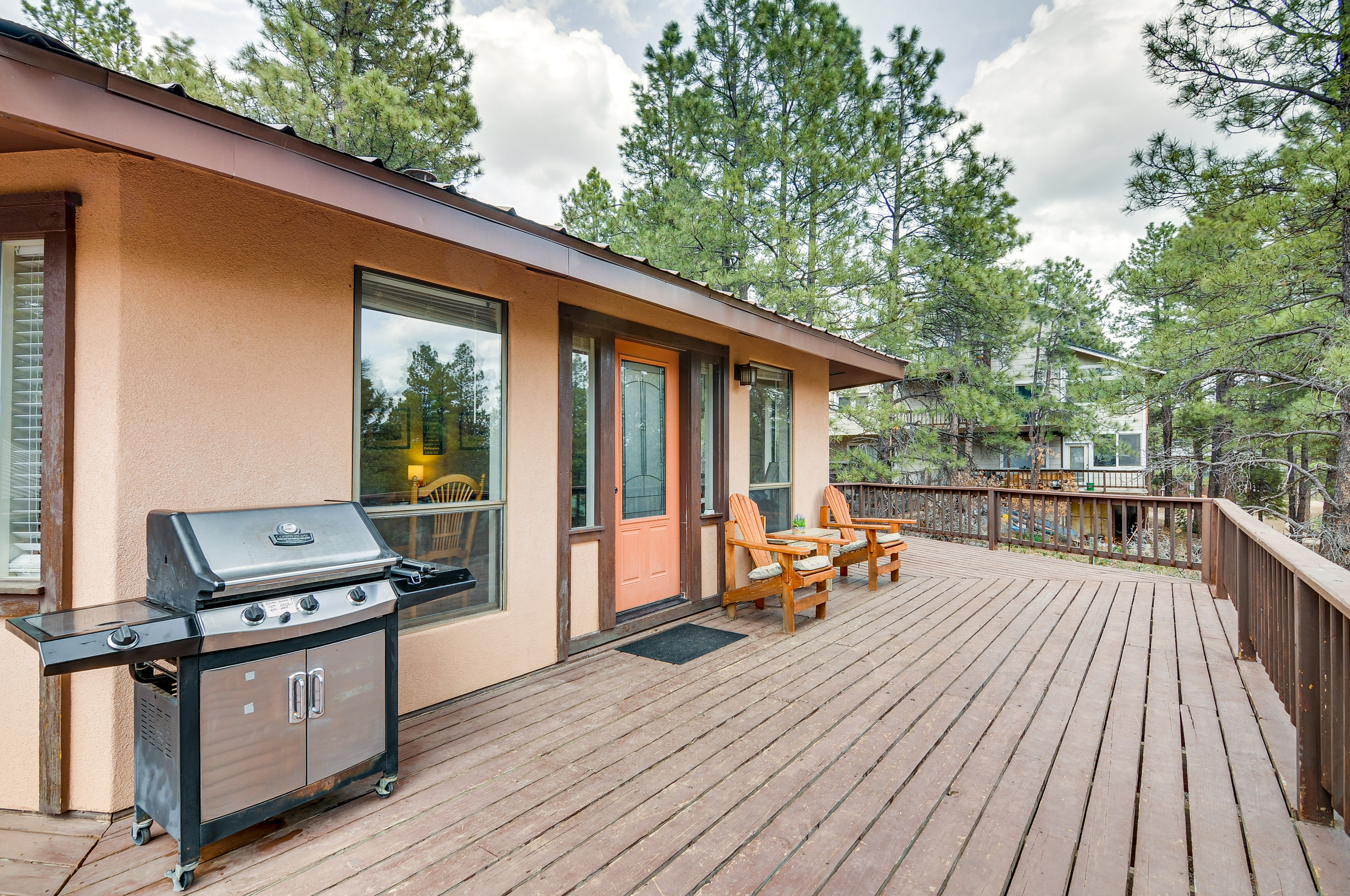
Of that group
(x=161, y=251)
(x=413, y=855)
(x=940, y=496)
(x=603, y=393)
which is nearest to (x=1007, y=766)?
(x=413, y=855)

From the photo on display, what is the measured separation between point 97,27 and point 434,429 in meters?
8.27

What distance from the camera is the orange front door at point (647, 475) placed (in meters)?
4.11

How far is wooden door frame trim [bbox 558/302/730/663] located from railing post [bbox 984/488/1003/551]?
4.49m

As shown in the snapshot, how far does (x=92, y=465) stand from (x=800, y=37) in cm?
1011

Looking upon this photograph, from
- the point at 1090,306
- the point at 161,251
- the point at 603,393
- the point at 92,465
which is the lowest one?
the point at 92,465

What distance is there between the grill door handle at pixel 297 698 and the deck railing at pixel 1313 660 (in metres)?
3.02

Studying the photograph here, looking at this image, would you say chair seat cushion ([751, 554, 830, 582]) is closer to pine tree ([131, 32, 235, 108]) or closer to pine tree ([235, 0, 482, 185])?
pine tree ([235, 0, 482, 185])

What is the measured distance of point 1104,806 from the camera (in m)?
2.04

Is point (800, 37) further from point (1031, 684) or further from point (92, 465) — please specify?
point (92, 465)

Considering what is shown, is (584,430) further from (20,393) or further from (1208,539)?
(1208,539)

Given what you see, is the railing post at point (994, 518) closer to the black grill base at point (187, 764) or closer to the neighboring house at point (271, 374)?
the neighboring house at point (271, 374)

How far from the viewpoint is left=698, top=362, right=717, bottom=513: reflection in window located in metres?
4.79

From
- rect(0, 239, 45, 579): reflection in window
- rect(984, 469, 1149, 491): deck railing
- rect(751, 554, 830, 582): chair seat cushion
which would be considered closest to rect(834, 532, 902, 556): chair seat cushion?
rect(751, 554, 830, 582): chair seat cushion

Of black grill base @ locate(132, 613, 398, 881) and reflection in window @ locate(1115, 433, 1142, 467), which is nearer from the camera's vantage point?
black grill base @ locate(132, 613, 398, 881)
